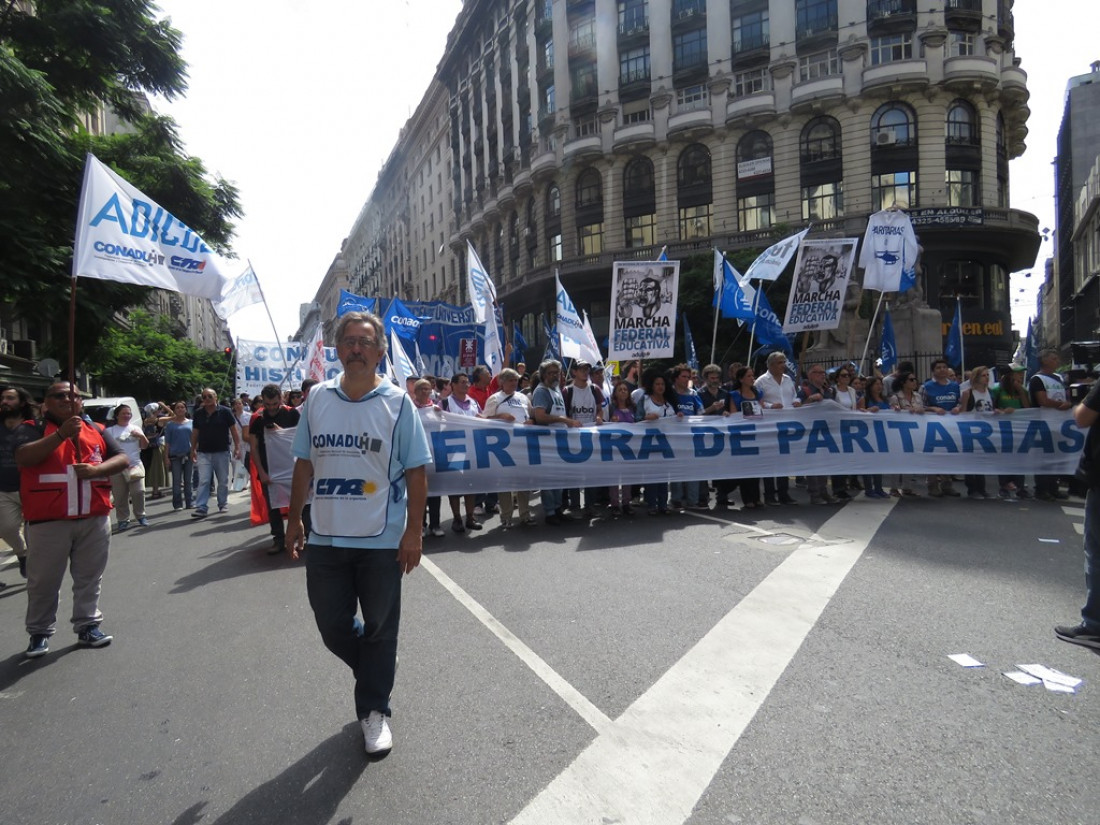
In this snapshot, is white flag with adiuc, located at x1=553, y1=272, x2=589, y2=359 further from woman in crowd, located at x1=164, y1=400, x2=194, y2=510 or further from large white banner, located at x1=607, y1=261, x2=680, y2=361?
woman in crowd, located at x1=164, y1=400, x2=194, y2=510

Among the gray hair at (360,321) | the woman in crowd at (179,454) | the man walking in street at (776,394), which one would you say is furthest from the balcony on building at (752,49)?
the gray hair at (360,321)

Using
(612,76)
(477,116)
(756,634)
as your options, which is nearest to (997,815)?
(756,634)

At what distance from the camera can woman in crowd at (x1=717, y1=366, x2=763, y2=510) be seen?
8891 millimetres

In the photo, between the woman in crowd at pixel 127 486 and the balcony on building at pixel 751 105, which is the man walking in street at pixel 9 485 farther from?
the balcony on building at pixel 751 105

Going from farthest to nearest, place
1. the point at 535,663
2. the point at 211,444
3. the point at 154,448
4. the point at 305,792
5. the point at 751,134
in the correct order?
1. the point at 751,134
2. the point at 154,448
3. the point at 211,444
4. the point at 535,663
5. the point at 305,792

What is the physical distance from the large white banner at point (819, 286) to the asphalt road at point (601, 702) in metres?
6.66

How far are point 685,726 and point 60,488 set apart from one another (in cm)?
409

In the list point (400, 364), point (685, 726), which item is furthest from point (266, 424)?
point (685, 726)

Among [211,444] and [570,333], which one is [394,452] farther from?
[211,444]

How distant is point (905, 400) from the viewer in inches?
406

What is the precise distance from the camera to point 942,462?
359 inches

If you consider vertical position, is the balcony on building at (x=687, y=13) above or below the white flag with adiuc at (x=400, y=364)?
above

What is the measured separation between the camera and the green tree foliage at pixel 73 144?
443 inches

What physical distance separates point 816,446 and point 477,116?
167 feet
